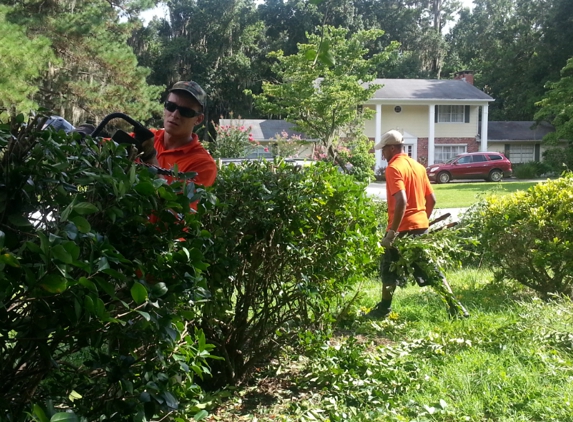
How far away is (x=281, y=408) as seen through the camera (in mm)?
3736

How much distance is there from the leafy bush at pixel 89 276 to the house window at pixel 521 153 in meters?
45.0

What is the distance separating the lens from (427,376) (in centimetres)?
417

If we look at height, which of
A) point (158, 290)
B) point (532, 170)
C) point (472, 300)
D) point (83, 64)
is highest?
point (83, 64)

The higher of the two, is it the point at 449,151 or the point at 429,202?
the point at 449,151

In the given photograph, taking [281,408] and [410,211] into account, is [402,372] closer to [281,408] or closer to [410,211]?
[281,408]

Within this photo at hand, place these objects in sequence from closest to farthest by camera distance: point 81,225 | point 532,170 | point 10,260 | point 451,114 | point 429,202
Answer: point 10,260 < point 81,225 < point 429,202 < point 532,170 < point 451,114

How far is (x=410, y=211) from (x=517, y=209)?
128cm

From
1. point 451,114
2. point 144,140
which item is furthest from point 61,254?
point 451,114

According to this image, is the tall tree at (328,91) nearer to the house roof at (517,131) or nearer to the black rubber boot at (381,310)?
the black rubber boot at (381,310)

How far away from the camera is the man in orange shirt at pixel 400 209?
19.0 feet

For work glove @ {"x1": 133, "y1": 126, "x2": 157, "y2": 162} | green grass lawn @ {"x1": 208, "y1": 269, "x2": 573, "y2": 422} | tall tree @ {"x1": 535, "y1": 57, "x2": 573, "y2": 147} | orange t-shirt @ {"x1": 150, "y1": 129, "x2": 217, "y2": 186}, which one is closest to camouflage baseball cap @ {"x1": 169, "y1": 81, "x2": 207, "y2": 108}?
orange t-shirt @ {"x1": 150, "y1": 129, "x2": 217, "y2": 186}

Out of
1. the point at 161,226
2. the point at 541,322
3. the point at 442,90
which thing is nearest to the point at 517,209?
the point at 541,322

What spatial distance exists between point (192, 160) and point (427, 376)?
2.20 m

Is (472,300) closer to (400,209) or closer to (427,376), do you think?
(400,209)
